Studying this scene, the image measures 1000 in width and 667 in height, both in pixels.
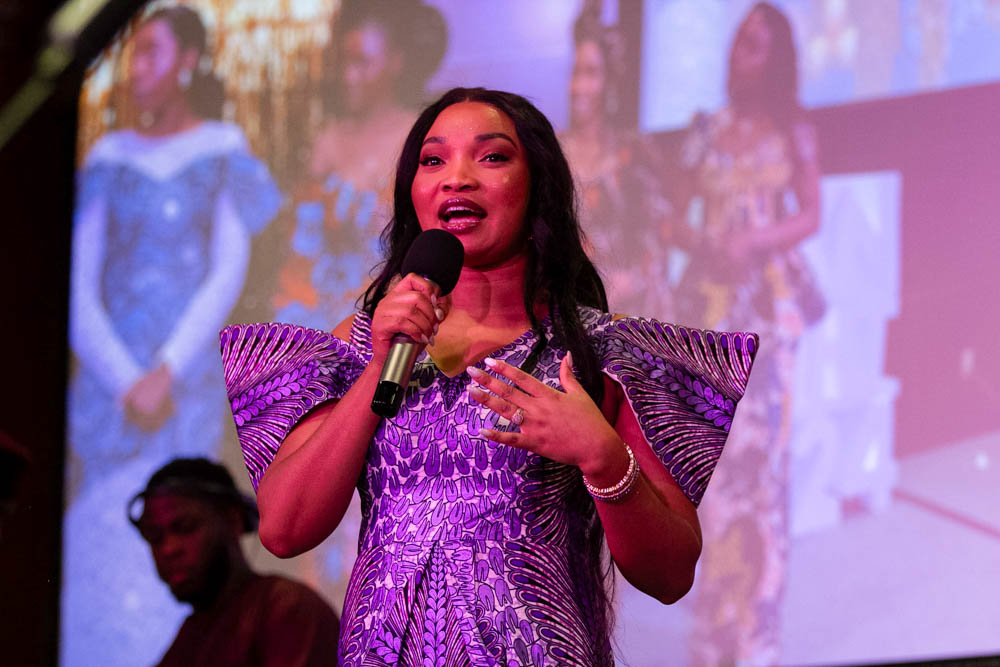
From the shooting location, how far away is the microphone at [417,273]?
3.90 feet

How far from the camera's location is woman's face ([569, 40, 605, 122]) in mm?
3139

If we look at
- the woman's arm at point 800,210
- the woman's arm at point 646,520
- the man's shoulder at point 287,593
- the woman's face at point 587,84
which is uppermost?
the woman's face at point 587,84

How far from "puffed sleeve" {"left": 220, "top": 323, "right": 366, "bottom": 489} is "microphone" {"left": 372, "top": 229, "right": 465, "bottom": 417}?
209 mm

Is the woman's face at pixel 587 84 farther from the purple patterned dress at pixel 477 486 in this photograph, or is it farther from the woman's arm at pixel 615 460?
the woman's arm at pixel 615 460

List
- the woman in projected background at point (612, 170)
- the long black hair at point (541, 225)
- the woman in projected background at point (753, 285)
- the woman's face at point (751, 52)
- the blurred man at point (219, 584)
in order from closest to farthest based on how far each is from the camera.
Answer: the long black hair at point (541, 225)
the blurred man at point (219, 584)
the woman in projected background at point (753, 285)
the woman in projected background at point (612, 170)
the woman's face at point (751, 52)

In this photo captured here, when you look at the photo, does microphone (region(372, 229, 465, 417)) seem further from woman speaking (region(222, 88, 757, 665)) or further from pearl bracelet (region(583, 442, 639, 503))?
pearl bracelet (region(583, 442, 639, 503))

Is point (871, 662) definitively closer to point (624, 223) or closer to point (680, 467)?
point (624, 223)

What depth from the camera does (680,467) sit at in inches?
57.1

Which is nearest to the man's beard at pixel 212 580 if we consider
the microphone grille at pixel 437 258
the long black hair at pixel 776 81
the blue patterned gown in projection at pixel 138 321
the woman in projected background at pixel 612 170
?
the blue patterned gown in projection at pixel 138 321

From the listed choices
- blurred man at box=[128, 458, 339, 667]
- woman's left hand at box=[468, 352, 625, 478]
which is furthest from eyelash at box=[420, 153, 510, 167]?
blurred man at box=[128, 458, 339, 667]

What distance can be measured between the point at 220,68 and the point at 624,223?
49.8 inches

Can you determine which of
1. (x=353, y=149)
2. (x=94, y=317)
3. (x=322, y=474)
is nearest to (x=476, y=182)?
(x=322, y=474)

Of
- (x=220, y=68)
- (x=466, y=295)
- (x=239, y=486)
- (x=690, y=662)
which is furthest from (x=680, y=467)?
(x=220, y=68)

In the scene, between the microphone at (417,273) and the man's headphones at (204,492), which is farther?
the man's headphones at (204,492)
